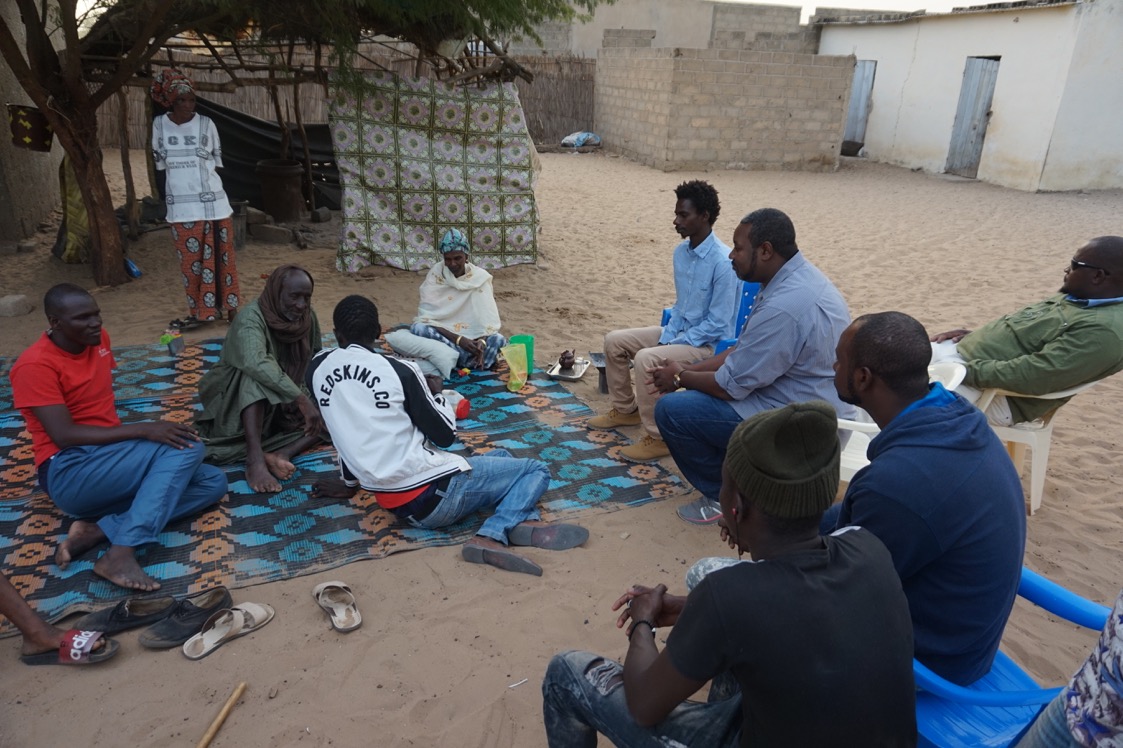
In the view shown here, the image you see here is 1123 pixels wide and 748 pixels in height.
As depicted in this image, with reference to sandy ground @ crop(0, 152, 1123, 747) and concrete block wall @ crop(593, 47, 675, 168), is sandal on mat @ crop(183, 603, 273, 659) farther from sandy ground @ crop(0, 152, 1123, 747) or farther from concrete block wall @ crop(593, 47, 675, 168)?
concrete block wall @ crop(593, 47, 675, 168)

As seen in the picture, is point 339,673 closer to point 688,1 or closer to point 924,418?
point 924,418

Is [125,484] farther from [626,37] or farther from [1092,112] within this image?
[626,37]

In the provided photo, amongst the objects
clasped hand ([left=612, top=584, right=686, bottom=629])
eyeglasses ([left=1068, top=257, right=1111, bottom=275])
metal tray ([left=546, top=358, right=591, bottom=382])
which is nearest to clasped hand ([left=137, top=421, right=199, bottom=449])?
clasped hand ([left=612, top=584, right=686, bottom=629])

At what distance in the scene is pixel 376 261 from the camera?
8109 mm

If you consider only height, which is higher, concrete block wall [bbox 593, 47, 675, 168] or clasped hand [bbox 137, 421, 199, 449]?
concrete block wall [bbox 593, 47, 675, 168]

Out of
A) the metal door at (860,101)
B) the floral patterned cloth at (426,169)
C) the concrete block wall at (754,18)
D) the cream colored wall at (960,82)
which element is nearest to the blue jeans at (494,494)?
the floral patterned cloth at (426,169)

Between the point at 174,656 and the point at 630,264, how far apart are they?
7029 millimetres

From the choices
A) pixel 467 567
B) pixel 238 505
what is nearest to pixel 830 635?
pixel 467 567

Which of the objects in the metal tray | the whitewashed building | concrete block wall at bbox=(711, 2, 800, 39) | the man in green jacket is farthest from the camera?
concrete block wall at bbox=(711, 2, 800, 39)

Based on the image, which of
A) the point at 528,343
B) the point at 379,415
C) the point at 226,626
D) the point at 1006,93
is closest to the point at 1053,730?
the point at 379,415

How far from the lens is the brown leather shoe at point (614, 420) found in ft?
15.6

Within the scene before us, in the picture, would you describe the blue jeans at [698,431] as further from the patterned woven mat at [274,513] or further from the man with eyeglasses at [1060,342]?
the man with eyeglasses at [1060,342]

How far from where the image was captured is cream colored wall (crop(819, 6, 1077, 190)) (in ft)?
46.7

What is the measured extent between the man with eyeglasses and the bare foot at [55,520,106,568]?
4.10 m
